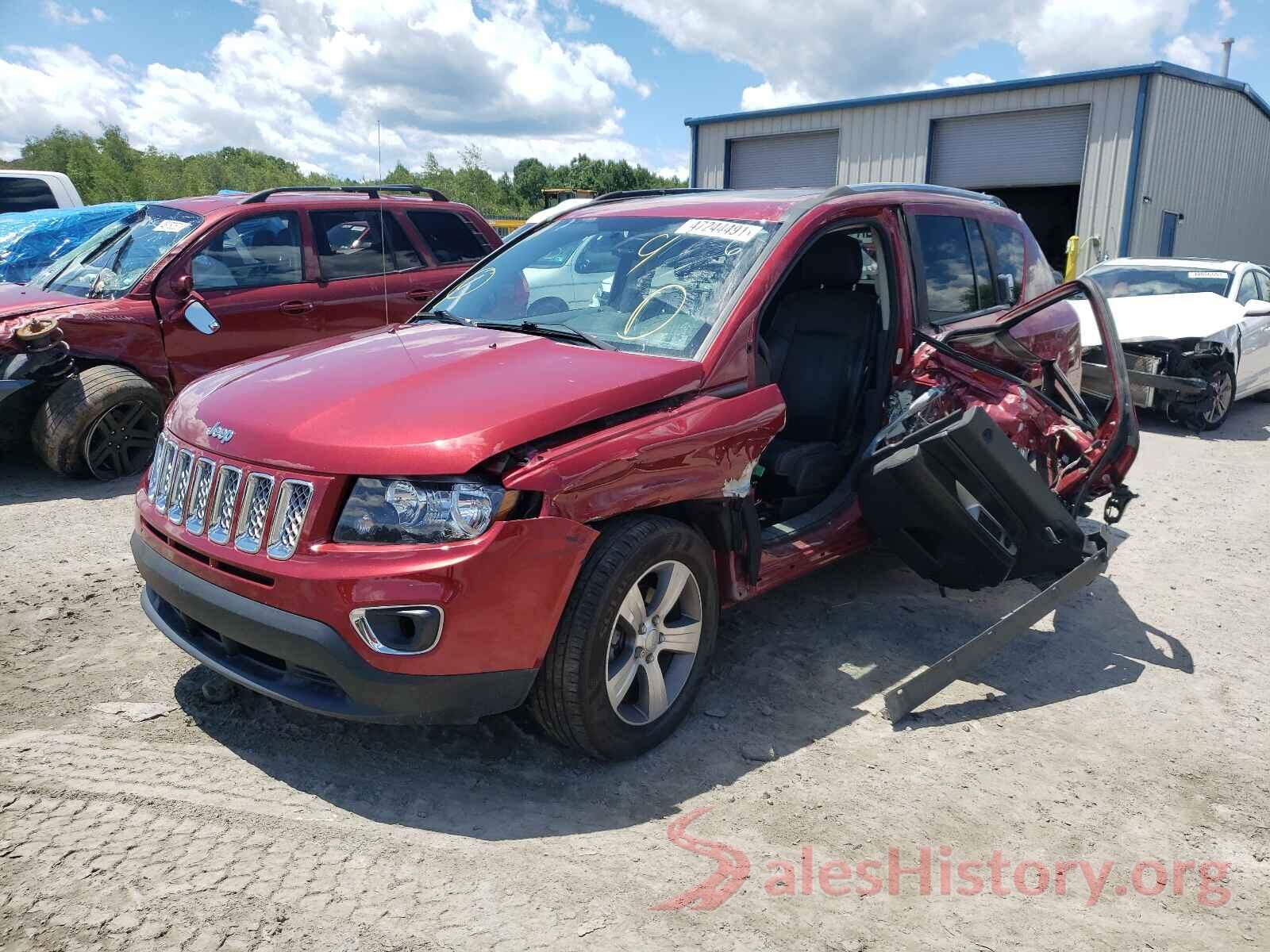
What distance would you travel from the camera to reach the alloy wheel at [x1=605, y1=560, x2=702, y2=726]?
3113 mm

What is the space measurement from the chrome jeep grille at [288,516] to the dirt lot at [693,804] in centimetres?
79

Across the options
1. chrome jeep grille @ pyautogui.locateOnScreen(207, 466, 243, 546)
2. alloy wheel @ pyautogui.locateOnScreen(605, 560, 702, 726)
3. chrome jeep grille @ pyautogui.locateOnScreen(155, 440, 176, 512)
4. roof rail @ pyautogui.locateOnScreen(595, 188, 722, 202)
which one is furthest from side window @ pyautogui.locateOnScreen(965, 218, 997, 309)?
chrome jeep grille @ pyautogui.locateOnScreen(155, 440, 176, 512)

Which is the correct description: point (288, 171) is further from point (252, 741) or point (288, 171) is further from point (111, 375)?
point (252, 741)

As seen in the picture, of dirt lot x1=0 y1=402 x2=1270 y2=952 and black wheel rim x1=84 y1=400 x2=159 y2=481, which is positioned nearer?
dirt lot x1=0 y1=402 x2=1270 y2=952

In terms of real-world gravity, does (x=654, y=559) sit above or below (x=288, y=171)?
below

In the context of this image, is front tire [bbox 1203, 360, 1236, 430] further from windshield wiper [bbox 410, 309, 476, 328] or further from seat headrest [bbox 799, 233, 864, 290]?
windshield wiper [bbox 410, 309, 476, 328]

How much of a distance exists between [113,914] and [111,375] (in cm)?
490

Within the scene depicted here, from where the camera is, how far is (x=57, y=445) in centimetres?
621

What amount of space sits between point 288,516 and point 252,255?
509 cm

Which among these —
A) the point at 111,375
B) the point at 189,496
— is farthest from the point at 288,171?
the point at 189,496

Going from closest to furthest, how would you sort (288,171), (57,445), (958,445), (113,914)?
(113,914) < (958,445) < (57,445) < (288,171)

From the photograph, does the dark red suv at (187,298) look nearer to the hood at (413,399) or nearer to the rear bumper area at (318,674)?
the hood at (413,399)

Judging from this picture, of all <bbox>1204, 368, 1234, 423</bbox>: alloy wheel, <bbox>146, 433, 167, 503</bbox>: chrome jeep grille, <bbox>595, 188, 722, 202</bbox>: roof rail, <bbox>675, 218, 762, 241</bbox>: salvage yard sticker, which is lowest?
<bbox>1204, 368, 1234, 423</bbox>: alloy wheel

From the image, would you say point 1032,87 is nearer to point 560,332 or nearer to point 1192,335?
point 1192,335
